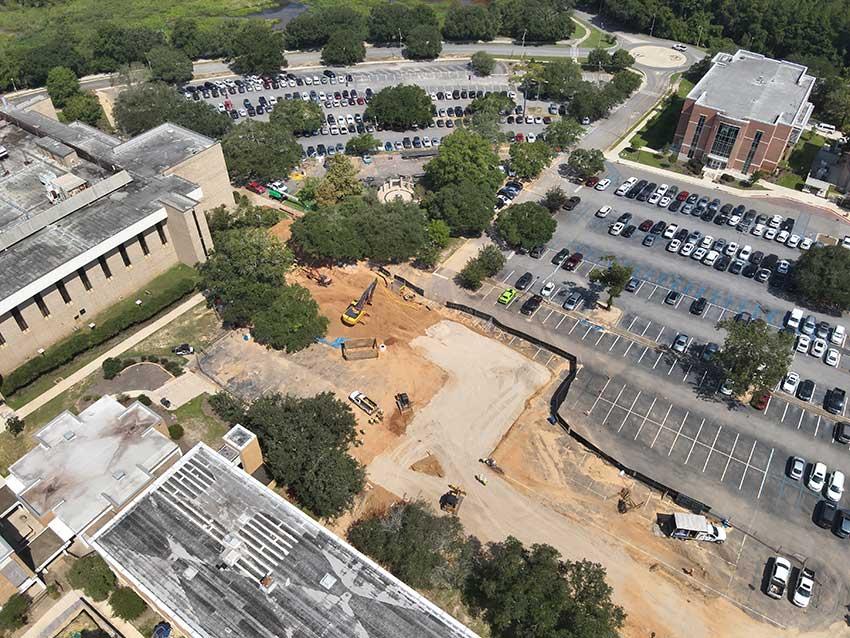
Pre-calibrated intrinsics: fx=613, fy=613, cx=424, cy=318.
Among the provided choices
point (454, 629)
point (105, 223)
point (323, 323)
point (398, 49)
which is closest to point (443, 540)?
point (454, 629)

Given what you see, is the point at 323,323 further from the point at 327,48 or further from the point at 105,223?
the point at 327,48

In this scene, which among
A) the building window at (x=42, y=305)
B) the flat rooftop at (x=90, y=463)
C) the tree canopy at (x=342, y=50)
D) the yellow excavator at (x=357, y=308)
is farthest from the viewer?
the tree canopy at (x=342, y=50)

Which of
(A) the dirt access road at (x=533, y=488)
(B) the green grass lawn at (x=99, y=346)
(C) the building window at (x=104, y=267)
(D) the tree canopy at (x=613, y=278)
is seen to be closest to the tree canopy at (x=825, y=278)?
(D) the tree canopy at (x=613, y=278)

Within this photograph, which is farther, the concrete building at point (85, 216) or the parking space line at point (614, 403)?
the concrete building at point (85, 216)

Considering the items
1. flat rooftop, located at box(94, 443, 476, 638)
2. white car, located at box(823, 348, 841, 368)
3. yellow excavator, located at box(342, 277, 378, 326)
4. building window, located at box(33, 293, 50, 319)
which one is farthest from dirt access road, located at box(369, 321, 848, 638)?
building window, located at box(33, 293, 50, 319)

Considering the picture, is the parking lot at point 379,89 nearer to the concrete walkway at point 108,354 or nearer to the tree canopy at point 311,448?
the concrete walkway at point 108,354

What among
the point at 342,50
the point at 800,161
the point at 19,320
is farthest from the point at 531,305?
the point at 342,50
